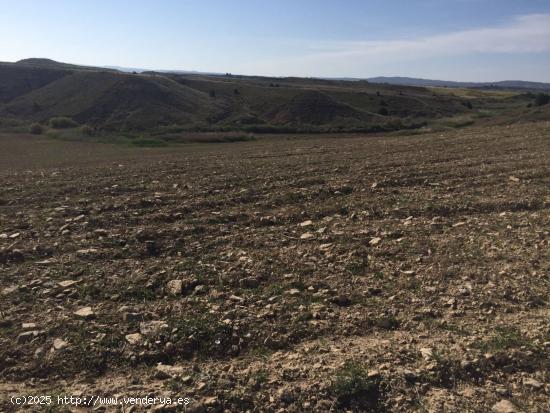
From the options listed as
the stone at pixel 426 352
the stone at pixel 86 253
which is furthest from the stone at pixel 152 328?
the stone at pixel 426 352

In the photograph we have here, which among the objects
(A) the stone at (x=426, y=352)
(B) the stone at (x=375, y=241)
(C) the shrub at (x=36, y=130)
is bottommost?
(C) the shrub at (x=36, y=130)

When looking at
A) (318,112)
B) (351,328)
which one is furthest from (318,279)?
(318,112)

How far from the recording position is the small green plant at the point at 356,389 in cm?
445

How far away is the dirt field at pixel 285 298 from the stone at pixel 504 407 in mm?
13

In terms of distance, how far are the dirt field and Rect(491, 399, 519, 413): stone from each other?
1 centimetres

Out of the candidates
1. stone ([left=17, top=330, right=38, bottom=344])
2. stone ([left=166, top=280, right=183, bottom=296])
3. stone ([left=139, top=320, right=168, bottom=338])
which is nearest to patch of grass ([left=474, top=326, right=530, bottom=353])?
stone ([left=139, top=320, right=168, bottom=338])

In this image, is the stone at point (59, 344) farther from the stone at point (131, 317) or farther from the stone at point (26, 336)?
the stone at point (131, 317)

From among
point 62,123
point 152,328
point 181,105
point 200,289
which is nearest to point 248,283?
point 200,289

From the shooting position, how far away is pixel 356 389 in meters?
4.55

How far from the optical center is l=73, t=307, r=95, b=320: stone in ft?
19.4

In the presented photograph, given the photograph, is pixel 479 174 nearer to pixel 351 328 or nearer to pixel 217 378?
pixel 351 328

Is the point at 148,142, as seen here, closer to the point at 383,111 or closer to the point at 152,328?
the point at 152,328

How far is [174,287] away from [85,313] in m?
1.18

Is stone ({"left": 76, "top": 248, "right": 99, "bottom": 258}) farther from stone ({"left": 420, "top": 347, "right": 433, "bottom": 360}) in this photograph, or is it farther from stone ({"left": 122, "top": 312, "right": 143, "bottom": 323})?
stone ({"left": 420, "top": 347, "right": 433, "bottom": 360})
